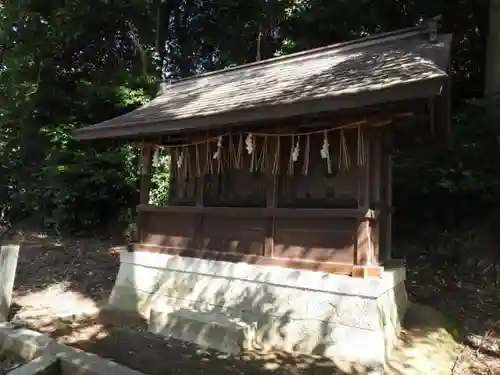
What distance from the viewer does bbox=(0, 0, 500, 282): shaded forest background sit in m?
7.94

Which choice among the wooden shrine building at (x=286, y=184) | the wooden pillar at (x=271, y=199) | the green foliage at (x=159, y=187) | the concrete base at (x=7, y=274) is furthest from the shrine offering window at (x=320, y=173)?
the green foliage at (x=159, y=187)

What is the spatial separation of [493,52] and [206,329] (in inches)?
312

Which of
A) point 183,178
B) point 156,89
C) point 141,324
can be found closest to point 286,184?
point 183,178

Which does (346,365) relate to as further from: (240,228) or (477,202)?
(477,202)

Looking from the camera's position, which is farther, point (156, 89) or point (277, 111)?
point (156, 89)

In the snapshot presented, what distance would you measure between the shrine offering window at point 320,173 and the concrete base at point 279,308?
1.06 metres

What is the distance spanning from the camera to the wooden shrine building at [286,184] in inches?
195

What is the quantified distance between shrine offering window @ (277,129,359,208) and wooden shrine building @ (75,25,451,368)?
0.02 meters

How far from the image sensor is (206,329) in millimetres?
5492

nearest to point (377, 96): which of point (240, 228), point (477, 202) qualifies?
point (240, 228)

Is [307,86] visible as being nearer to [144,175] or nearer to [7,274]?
[144,175]

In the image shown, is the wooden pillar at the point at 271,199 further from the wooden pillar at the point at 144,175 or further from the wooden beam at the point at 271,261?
the wooden pillar at the point at 144,175

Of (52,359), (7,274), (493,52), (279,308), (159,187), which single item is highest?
(493,52)

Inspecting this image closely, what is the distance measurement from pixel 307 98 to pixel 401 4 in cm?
792
